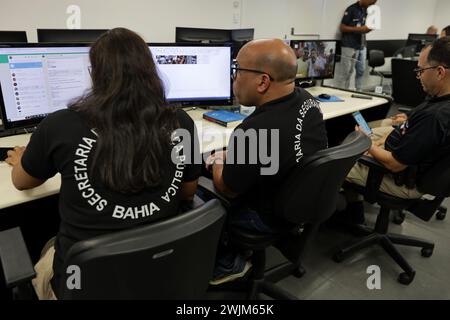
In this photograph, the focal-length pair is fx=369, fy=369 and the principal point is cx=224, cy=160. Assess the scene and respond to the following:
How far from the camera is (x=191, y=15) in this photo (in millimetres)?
4086

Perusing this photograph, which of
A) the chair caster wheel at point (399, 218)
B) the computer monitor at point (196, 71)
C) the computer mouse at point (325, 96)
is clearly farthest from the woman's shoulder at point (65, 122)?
the chair caster wheel at point (399, 218)

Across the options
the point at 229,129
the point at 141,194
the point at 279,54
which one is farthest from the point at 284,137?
the point at 229,129

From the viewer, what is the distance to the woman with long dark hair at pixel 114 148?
0.97m

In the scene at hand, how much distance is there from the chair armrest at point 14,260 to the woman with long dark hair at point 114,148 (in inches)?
4.9

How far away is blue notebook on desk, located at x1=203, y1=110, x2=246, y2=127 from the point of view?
2.02 m

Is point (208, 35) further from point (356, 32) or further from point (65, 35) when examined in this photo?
point (356, 32)

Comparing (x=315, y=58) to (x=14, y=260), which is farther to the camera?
(x=315, y=58)


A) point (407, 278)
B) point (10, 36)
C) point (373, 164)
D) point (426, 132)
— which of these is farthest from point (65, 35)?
point (407, 278)

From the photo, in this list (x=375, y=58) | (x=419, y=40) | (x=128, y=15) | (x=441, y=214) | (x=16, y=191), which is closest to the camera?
(x=16, y=191)

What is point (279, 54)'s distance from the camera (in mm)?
1371

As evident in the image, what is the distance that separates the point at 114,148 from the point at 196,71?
3.87 feet

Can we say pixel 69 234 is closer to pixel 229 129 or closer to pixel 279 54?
pixel 279 54

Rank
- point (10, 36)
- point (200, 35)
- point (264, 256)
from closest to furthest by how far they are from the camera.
Answer: 1. point (264, 256)
2. point (10, 36)
3. point (200, 35)

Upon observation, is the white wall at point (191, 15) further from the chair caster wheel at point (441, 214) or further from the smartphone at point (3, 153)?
the chair caster wheel at point (441, 214)
